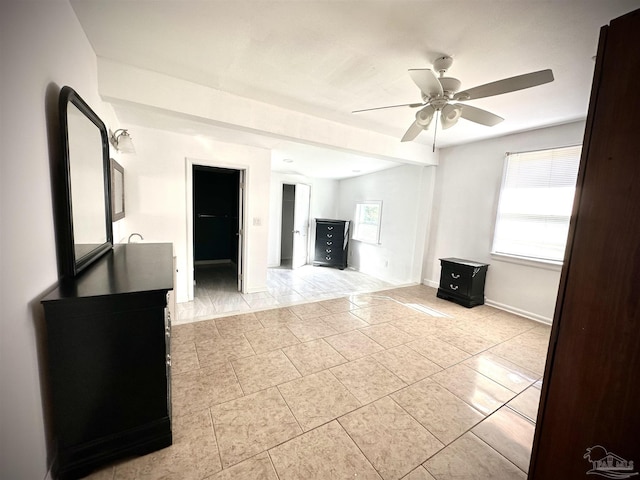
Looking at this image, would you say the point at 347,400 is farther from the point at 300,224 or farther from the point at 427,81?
the point at 300,224

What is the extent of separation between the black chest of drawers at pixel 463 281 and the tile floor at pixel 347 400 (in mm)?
635

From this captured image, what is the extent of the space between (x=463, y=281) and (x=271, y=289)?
308 centimetres

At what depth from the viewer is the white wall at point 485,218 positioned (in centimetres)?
316

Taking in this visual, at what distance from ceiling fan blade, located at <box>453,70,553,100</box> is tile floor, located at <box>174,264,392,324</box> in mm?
2993

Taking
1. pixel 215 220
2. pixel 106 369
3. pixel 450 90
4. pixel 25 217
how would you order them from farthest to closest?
pixel 215 220 → pixel 450 90 → pixel 106 369 → pixel 25 217

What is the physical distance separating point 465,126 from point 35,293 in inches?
162

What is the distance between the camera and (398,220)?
17.2 feet

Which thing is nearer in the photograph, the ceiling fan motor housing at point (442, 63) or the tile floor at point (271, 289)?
the ceiling fan motor housing at point (442, 63)

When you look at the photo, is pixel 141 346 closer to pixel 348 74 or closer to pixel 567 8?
pixel 348 74

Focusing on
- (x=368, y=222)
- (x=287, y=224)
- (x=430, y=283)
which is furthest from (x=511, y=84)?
(x=287, y=224)

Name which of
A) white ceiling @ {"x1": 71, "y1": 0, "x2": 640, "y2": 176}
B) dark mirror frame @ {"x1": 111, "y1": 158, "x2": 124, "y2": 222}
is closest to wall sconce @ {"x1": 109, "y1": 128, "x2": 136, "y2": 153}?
dark mirror frame @ {"x1": 111, "y1": 158, "x2": 124, "y2": 222}

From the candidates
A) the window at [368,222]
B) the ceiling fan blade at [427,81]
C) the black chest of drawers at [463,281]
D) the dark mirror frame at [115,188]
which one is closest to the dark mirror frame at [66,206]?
the dark mirror frame at [115,188]

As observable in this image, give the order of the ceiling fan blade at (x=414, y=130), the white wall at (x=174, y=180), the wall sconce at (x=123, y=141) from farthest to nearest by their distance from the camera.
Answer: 1. the white wall at (x=174, y=180)
2. the wall sconce at (x=123, y=141)
3. the ceiling fan blade at (x=414, y=130)

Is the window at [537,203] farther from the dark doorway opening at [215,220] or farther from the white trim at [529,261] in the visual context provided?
the dark doorway opening at [215,220]
